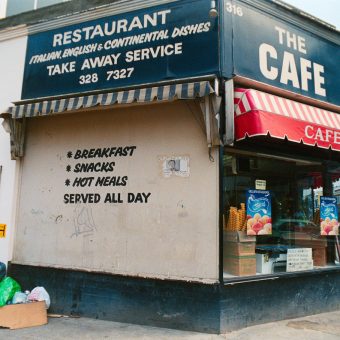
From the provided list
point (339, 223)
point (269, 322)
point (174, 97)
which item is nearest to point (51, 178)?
point (174, 97)

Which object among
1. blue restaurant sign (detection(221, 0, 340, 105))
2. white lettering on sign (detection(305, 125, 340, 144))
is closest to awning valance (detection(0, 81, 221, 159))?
blue restaurant sign (detection(221, 0, 340, 105))

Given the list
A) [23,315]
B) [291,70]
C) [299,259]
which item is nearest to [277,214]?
[299,259]

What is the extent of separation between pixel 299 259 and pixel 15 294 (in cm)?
469

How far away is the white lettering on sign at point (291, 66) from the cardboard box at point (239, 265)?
113 inches

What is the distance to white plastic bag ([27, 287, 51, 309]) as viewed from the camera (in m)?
6.04

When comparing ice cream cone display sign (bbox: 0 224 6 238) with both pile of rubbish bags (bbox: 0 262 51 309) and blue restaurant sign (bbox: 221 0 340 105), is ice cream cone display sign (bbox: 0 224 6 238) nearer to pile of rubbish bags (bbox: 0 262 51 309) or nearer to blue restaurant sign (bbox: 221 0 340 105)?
pile of rubbish bags (bbox: 0 262 51 309)

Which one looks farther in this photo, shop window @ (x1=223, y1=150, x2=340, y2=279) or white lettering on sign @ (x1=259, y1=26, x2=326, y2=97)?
white lettering on sign @ (x1=259, y1=26, x2=326, y2=97)

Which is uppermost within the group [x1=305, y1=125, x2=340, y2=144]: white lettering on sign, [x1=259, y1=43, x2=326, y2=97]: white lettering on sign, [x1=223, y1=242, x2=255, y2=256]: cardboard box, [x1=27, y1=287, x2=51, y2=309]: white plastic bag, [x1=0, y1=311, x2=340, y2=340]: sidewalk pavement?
[x1=259, y1=43, x2=326, y2=97]: white lettering on sign

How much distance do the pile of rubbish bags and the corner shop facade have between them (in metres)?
0.26

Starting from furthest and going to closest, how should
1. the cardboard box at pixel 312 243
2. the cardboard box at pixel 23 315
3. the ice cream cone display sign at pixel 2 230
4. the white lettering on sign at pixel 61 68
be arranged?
1. the ice cream cone display sign at pixel 2 230
2. the cardboard box at pixel 312 243
3. the white lettering on sign at pixel 61 68
4. the cardboard box at pixel 23 315

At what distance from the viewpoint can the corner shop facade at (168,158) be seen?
5.43 metres

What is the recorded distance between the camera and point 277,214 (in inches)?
253

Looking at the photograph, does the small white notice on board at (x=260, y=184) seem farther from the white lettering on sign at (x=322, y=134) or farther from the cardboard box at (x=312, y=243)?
the cardboard box at (x=312, y=243)

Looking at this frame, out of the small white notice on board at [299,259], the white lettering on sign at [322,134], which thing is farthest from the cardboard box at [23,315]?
the white lettering on sign at [322,134]
